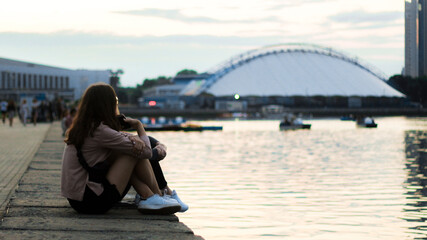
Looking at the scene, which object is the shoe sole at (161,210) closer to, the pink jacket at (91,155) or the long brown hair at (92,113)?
the pink jacket at (91,155)

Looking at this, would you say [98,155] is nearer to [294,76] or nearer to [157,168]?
[157,168]

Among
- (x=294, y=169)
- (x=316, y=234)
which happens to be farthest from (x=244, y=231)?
(x=294, y=169)

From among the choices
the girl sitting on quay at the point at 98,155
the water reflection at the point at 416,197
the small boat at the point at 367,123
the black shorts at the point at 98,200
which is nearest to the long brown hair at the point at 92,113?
the girl sitting on quay at the point at 98,155

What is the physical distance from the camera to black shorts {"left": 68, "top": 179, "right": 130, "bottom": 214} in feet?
→ 27.7

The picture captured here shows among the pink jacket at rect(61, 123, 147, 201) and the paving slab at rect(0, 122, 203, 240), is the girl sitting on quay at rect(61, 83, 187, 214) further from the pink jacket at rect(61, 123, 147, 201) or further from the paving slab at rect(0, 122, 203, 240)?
the paving slab at rect(0, 122, 203, 240)

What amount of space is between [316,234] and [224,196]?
5.13 m

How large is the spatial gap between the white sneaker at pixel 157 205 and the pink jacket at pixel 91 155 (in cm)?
60

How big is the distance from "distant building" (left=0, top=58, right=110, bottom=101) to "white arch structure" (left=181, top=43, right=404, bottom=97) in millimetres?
25606

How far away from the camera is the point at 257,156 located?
106 ft

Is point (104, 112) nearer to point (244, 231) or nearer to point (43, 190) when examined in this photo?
point (43, 190)

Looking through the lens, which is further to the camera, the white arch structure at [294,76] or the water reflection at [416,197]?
the white arch structure at [294,76]

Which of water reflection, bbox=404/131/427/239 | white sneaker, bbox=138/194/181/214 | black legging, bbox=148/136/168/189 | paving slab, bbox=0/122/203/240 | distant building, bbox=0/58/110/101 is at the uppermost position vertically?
distant building, bbox=0/58/110/101

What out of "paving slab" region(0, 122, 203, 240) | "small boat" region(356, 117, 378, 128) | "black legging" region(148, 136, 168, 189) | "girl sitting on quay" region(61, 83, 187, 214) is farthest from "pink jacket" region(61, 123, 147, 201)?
"small boat" region(356, 117, 378, 128)

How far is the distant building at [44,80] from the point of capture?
477 feet
